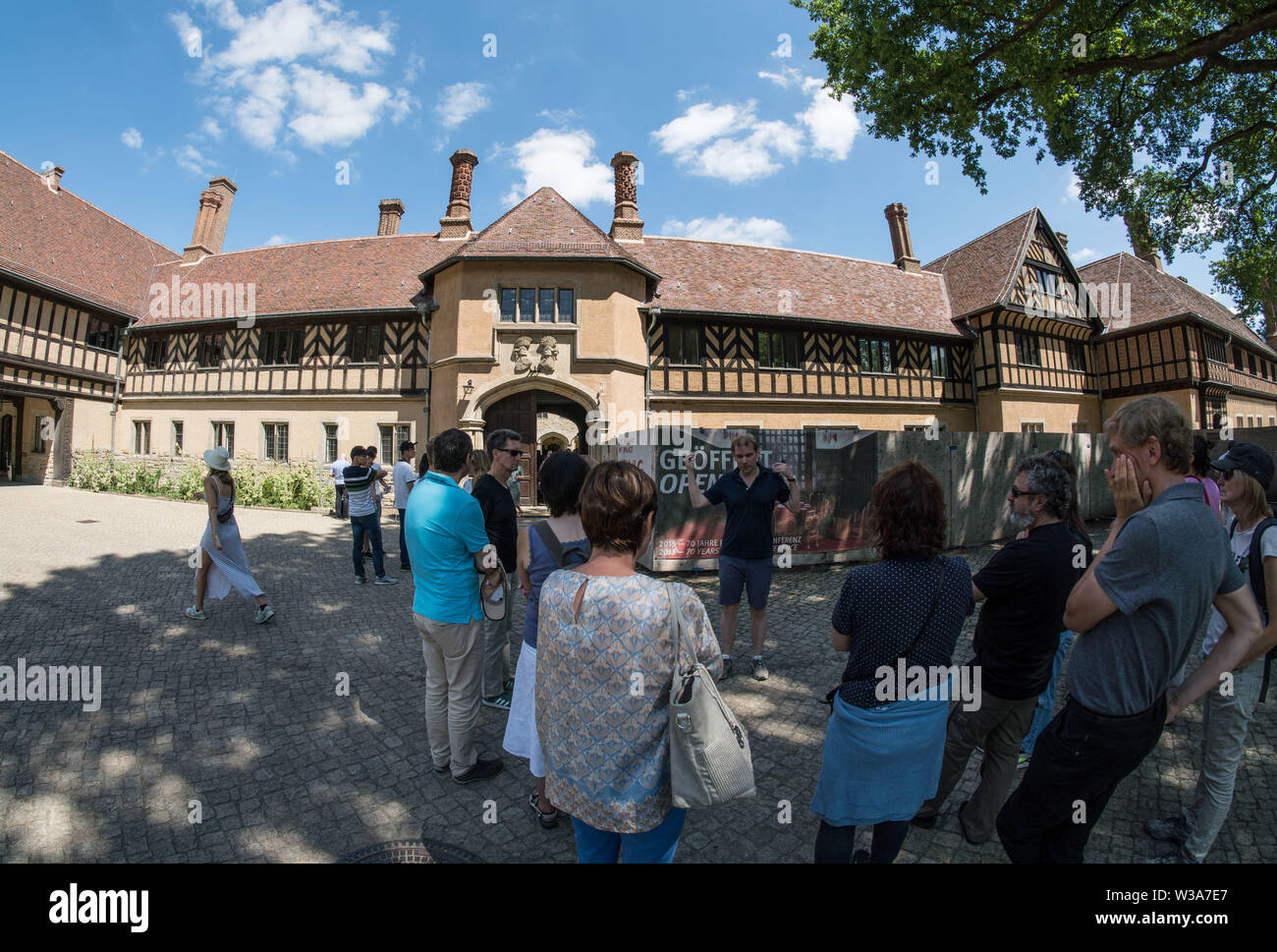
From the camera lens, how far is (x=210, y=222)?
2730cm

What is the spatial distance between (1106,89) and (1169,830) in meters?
14.6

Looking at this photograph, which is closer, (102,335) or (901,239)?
(102,335)

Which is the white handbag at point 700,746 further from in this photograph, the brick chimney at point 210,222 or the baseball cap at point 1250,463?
the brick chimney at point 210,222

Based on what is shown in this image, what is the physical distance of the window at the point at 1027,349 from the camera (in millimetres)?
22062

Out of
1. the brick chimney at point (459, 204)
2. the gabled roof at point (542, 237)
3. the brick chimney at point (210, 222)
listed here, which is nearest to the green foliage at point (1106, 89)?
the gabled roof at point (542, 237)

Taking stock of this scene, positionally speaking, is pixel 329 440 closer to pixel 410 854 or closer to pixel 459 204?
pixel 459 204

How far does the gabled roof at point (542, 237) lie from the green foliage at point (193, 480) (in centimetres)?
767

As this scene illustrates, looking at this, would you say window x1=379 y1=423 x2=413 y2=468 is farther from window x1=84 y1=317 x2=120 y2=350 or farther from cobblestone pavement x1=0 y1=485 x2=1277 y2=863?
window x1=84 y1=317 x2=120 y2=350

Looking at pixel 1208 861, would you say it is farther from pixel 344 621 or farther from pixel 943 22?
pixel 943 22

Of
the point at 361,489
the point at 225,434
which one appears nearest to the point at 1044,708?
the point at 361,489

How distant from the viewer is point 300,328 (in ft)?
68.3

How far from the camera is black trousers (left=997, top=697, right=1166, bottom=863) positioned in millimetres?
2062

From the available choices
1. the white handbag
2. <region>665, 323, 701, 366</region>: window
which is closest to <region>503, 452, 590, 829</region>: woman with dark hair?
the white handbag
